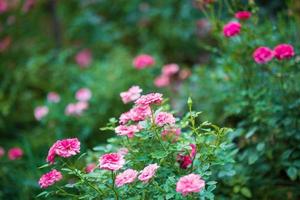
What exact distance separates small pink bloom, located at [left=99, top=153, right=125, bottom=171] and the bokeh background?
0.51 metres

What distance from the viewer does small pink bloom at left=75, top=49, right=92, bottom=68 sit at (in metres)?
4.21

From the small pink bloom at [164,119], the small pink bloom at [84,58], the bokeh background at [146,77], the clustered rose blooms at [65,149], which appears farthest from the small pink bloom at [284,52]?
the small pink bloom at [84,58]

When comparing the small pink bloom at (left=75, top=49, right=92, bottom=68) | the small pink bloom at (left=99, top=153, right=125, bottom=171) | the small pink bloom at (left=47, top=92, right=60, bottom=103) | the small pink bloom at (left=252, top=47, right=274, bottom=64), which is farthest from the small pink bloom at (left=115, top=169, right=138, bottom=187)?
the small pink bloom at (left=75, top=49, right=92, bottom=68)

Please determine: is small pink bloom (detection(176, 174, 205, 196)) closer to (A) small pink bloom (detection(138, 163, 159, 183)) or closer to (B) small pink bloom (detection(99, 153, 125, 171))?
(A) small pink bloom (detection(138, 163, 159, 183))

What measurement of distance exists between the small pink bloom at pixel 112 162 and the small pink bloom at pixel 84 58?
270 centimetres

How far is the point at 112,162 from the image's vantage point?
1.50 m

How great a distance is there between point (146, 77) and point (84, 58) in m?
1.30

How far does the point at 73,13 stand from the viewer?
14.9 feet

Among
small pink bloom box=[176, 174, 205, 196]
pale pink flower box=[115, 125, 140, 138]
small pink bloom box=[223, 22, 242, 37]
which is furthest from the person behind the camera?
small pink bloom box=[223, 22, 242, 37]

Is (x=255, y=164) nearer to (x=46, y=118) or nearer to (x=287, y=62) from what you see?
(x=287, y=62)

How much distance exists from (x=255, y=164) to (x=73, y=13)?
2.93m

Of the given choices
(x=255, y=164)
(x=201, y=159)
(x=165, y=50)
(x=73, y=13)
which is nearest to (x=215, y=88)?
(x=255, y=164)

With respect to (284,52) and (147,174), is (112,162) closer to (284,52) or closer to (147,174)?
(147,174)

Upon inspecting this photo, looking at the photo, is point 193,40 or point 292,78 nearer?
point 292,78
